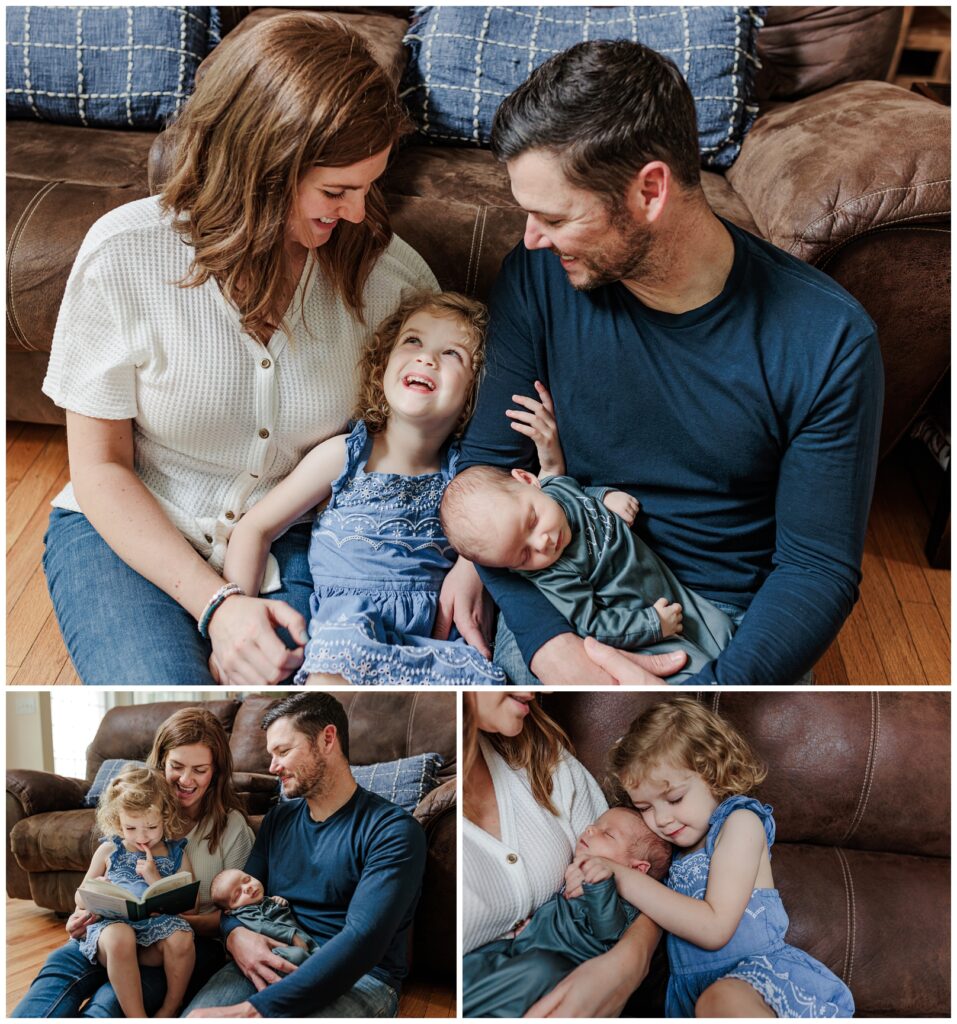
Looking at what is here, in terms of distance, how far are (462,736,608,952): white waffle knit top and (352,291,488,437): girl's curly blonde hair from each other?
0.55 metres

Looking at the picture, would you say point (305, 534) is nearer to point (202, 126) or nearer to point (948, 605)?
point (202, 126)

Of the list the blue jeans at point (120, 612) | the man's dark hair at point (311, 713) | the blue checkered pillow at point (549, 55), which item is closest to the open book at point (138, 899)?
the man's dark hair at point (311, 713)

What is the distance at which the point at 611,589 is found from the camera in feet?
4.41

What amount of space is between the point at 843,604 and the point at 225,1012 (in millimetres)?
857

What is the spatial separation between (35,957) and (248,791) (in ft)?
0.86

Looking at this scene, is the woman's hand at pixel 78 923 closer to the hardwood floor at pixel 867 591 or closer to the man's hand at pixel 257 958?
the man's hand at pixel 257 958

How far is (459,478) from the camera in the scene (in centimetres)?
138

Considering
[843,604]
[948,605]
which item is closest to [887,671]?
[948,605]

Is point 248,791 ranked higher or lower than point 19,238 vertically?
lower

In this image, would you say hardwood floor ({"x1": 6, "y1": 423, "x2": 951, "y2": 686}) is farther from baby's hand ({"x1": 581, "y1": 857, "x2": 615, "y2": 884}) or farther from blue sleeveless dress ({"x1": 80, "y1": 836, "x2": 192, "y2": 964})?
baby's hand ({"x1": 581, "y1": 857, "x2": 615, "y2": 884})

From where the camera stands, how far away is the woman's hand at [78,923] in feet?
3.40

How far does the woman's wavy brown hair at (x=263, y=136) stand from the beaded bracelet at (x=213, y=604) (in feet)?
1.13

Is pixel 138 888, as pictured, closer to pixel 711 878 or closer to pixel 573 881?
pixel 573 881

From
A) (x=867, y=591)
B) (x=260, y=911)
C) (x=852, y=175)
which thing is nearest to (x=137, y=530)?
(x=260, y=911)
